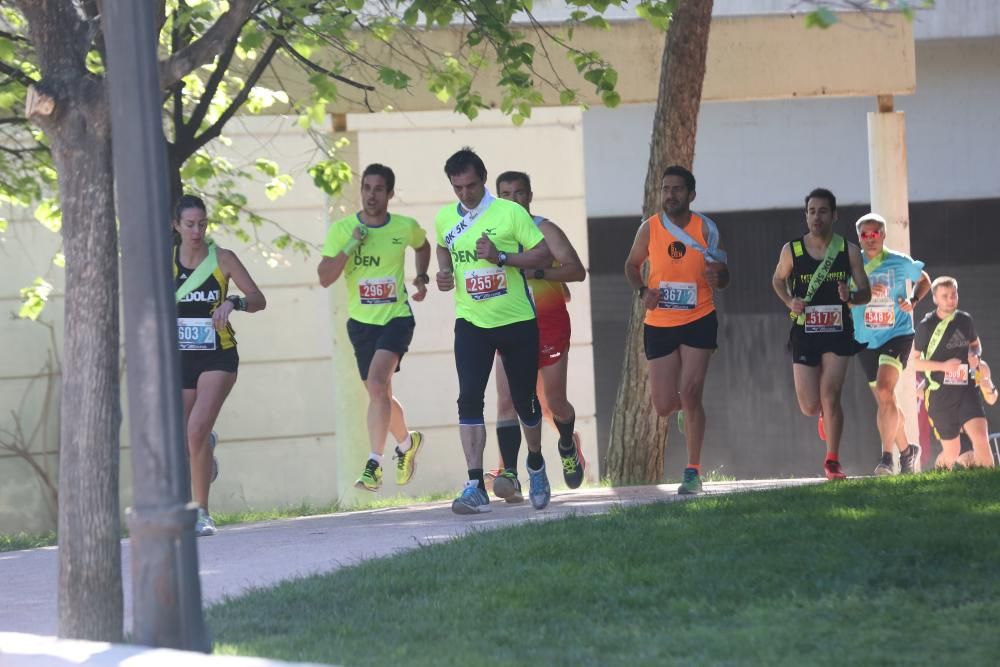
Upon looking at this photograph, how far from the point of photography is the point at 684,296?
10.1 meters

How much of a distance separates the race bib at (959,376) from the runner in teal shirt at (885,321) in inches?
71.7

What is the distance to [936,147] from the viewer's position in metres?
18.3

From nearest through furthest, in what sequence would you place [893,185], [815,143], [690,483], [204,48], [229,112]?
[204,48] < [690,483] < [229,112] < [893,185] < [815,143]

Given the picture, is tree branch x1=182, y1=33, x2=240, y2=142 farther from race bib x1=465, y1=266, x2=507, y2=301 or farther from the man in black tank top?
the man in black tank top

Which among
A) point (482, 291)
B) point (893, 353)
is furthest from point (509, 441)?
point (893, 353)

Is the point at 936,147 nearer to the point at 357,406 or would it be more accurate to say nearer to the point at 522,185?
the point at 357,406

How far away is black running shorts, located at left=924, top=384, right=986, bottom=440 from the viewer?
14305 mm

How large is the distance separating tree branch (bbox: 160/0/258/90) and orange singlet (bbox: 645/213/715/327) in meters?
3.87

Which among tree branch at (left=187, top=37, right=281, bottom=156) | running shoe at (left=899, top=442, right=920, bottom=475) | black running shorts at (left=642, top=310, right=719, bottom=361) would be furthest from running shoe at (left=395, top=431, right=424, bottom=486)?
running shoe at (left=899, top=442, right=920, bottom=475)

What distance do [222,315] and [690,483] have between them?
3.08m

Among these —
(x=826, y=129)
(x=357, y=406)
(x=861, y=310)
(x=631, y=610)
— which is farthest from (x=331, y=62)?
(x=631, y=610)

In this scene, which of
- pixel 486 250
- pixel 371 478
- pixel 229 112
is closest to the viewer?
pixel 486 250

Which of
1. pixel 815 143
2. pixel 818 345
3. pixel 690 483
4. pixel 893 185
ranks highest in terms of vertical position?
pixel 815 143

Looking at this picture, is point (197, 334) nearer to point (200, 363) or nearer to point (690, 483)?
point (200, 363)
